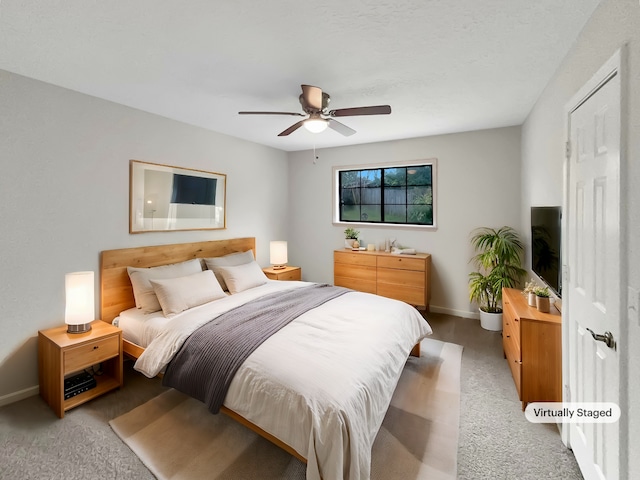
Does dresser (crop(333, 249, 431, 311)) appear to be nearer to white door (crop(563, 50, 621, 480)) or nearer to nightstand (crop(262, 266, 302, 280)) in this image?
nightstand (crop(262, 266, 302, 280))

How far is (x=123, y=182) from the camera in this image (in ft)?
10.1

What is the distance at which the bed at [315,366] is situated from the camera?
1507mm

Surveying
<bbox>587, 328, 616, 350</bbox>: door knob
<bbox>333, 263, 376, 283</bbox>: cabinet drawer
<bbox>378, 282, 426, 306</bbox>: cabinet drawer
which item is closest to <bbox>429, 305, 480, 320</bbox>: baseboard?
<bbox>378, 282, 426, 306</bbox>: cabinet drawer

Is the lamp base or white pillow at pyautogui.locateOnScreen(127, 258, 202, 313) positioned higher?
white pillow at pyautogui.locateOnScreen(127, 258, 202, 313)

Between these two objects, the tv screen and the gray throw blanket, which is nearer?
the gray throw blanket

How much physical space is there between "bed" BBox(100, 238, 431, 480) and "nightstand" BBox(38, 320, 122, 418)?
18 centimetres

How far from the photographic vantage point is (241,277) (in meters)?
3.60

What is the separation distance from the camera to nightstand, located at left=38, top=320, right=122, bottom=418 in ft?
7.40

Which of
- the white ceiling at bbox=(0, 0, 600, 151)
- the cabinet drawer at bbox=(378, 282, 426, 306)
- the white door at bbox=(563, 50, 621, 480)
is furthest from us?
the cabinet drawer at bbox=(378, 282, 426, 306)

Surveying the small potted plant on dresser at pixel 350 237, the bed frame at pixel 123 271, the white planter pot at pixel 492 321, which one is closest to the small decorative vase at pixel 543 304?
the white planter pot at pixel 492 321

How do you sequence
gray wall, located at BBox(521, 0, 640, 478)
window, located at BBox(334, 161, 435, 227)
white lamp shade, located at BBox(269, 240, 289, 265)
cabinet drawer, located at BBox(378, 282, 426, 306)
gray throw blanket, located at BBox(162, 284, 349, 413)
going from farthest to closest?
1. white lamp shade, located at BBox(269, 240, 289, 265)
2. window, located at BBox(334, 161, 435, 227)
3. cabinet drawer, located at BBox(378, 282, 426, 306)
4. gray throw blanket, located at BBox(162, 284, 349, 413)
5. gray wall, located at BBox(521, 0, 640, 478)

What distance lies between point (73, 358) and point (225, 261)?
1.81 metres

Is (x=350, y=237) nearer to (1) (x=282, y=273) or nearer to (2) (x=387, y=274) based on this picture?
(2) (x=387, y=274)

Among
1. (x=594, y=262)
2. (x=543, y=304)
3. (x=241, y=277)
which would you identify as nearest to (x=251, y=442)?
(x=241, y=277)
